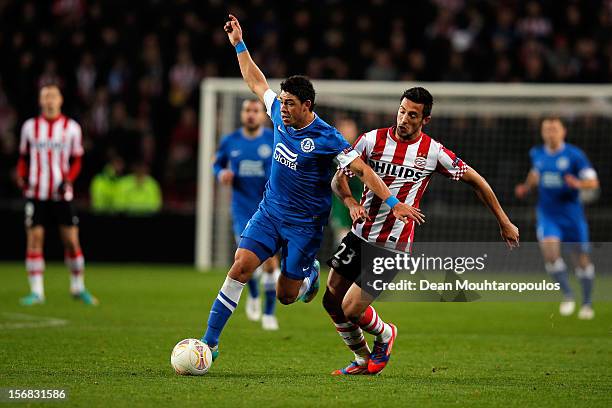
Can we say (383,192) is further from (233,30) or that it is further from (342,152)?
(233,30)

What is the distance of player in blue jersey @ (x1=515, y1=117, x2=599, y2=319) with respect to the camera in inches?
521

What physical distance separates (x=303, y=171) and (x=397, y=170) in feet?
2.31

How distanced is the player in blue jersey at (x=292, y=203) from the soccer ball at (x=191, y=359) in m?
0.17

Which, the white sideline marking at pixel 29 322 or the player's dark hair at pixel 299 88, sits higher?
the player's dark hair at pixel 299 88

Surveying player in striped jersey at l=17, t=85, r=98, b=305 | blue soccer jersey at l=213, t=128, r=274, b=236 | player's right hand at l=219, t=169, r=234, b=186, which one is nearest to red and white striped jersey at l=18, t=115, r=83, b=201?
player in striped jersey at l=17, t=85, r=98, b=305

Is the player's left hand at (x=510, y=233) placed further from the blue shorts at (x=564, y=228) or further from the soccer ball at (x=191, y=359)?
the blue shorts at (x=564, y=228)

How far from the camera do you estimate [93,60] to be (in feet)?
68.4

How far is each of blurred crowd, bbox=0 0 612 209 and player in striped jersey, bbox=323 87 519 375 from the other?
12259 millimetres

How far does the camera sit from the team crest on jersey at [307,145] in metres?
7.80

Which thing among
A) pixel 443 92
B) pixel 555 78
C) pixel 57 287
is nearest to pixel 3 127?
pixel 57 287

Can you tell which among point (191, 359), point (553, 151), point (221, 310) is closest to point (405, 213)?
point (221, 310)

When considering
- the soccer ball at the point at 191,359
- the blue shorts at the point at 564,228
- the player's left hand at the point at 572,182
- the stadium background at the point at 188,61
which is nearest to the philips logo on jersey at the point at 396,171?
the soccer ball at the point at 191,359

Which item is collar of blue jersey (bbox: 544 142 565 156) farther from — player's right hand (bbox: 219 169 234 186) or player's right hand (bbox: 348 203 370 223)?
player's right hand (bbox: 348 203 370 223)

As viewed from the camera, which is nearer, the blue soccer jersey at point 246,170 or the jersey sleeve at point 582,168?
the blue soccer jersey at point 246,170
